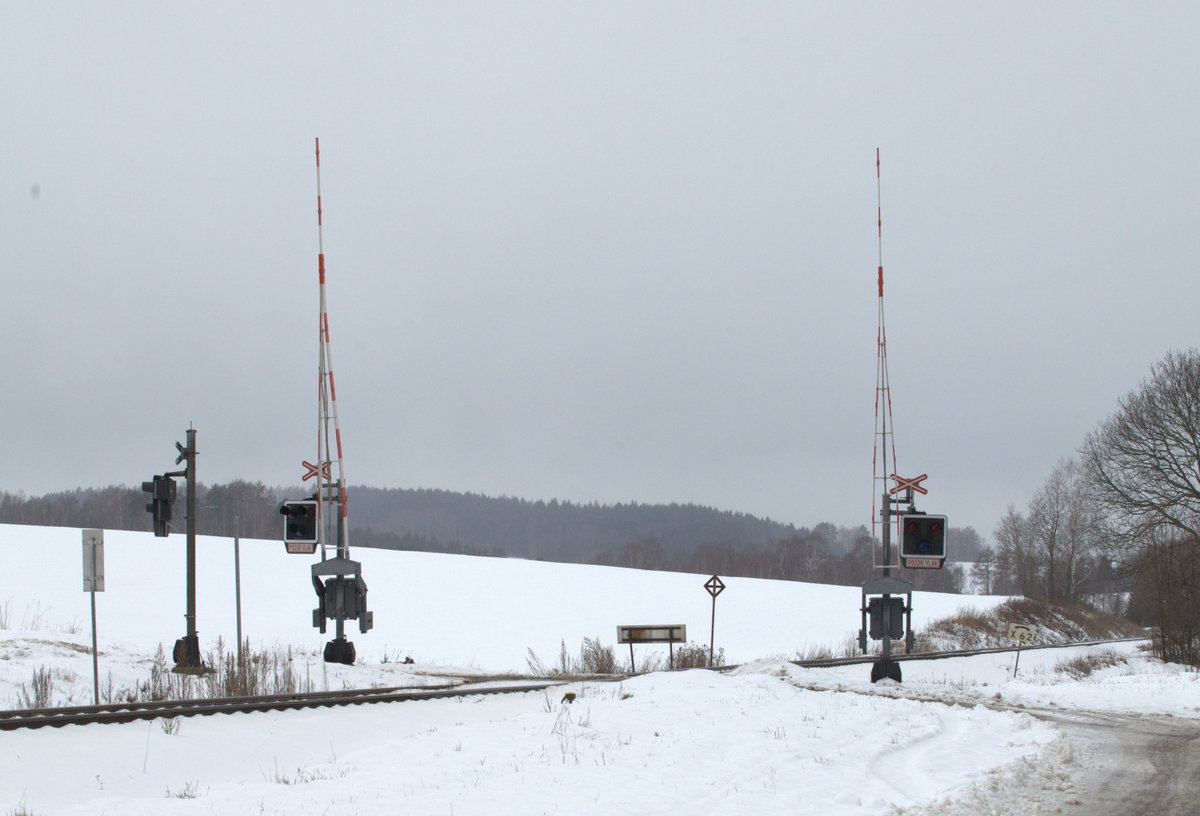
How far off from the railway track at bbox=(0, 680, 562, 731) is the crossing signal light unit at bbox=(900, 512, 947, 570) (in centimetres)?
595

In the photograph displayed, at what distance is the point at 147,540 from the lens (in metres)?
64.6

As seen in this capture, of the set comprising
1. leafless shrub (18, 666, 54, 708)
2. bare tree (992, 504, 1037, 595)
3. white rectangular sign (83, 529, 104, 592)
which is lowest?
bare tree (992, 504, 1037, 595)

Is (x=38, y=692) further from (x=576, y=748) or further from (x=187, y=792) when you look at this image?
(x=576, y=748)

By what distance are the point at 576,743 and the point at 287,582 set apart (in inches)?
1841

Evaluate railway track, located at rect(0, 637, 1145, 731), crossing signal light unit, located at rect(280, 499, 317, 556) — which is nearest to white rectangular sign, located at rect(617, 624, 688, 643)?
railway track, located at rect(0, 637, 1145, 731)

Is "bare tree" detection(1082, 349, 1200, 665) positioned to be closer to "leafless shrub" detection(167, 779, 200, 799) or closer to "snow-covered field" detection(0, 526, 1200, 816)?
"snow-covered field" detection(0, 526, 1200, 816)

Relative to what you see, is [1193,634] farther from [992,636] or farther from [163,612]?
[163,612]

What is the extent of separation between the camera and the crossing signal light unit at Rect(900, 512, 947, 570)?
630 inches

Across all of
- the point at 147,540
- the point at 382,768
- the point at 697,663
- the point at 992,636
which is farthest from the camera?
A: the point at 147,540

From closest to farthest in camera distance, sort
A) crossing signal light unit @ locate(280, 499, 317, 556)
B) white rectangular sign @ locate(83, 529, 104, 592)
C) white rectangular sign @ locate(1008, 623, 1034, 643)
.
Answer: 1. white rectangular sign @ locate(83, 529, 104, 592)
2. crossing signal light unit @ locate(280, 499, 317, 556)
3. white rectangular sign @ locate(1008, 623, 1034, 643)

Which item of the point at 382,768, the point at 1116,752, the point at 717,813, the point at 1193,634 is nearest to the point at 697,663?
the point at 1116,752

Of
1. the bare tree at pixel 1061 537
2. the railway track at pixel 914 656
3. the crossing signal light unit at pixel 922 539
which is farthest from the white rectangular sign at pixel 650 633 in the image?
the bare tree at pixel 1061 537

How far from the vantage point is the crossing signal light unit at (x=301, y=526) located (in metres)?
18.9

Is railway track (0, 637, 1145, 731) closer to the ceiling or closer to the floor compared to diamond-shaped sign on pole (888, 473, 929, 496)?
closer to the floor
